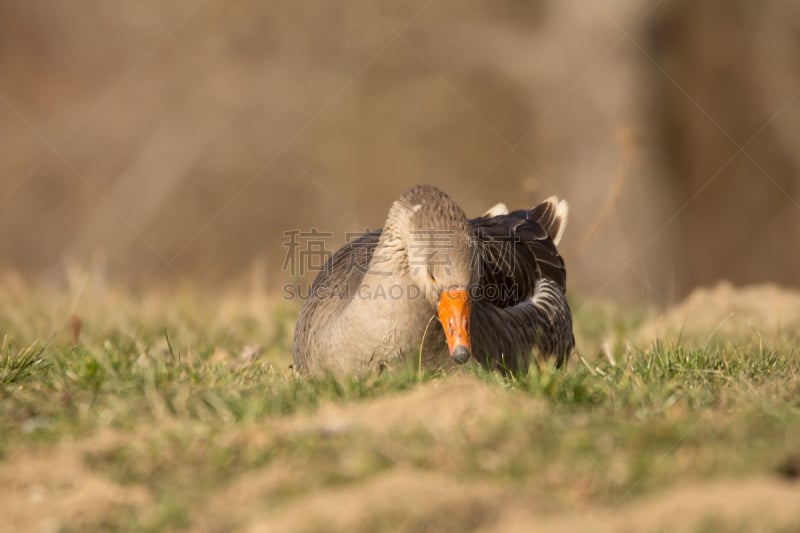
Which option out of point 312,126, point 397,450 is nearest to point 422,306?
point 397,450

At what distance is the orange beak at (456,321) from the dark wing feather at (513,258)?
13.8 inches

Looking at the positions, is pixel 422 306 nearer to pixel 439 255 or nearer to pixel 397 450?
pixel 439 255

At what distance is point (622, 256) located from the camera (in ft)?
40.8

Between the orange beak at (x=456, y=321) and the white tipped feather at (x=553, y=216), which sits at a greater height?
the white tipped feather at (x=553, y=216)

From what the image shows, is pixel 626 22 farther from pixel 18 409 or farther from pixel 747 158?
pixel 18 409

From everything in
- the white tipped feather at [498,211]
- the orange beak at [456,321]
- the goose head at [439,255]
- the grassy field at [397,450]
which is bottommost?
the grassy field at [397,450]

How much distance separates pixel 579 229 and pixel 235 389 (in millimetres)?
10308

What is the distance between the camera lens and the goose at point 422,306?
512 cm

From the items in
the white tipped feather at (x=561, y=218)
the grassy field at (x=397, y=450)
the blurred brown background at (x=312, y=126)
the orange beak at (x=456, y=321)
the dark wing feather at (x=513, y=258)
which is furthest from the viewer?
the blurred brown background at (x=312, y=126)

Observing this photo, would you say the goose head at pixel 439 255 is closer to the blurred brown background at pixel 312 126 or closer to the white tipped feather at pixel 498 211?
the white tipped feather at pixel 498 211

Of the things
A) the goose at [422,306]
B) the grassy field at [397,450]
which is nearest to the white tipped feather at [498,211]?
the goose at [422,306]

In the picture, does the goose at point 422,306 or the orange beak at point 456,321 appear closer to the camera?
the orange beak at point 456,321

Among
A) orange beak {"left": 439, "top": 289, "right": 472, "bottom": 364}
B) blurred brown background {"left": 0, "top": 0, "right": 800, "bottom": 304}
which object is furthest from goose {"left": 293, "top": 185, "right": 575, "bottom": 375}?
blurred brown background {"left": 0, "top": 0, "right": 800, "bottom": 304}

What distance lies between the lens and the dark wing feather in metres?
6.21
